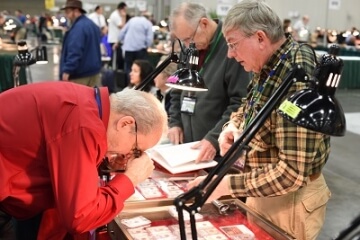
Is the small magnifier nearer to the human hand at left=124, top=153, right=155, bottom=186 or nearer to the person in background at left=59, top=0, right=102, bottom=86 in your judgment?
the human hand at left=124, top=153, right=155, bottom=186

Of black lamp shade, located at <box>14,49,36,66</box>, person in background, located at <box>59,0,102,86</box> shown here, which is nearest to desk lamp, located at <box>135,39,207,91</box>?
black lamp shade, located at <box>14,49,36,66</box>

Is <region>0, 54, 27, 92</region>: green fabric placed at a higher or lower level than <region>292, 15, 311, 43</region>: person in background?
lower

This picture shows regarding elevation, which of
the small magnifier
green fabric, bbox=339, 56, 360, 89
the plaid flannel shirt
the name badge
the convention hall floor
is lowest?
the convention hall floor

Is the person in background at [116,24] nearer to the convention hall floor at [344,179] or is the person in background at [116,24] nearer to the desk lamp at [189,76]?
the convention hall floor at [344,179]

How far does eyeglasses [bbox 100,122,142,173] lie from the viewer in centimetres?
173

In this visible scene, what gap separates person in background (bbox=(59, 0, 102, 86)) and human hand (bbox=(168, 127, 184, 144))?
3.12 meters

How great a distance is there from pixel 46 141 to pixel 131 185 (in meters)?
0.36

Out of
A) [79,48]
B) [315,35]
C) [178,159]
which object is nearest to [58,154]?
[178,159]

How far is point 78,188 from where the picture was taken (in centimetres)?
144

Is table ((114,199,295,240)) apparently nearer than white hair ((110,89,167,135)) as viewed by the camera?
No

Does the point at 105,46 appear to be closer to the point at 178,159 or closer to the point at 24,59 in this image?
the point at 24,59

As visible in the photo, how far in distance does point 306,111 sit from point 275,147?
0.64 metres

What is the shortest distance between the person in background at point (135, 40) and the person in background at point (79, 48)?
9.10ft

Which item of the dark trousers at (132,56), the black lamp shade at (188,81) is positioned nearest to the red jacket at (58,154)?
the black lamp shade at (188,81)
